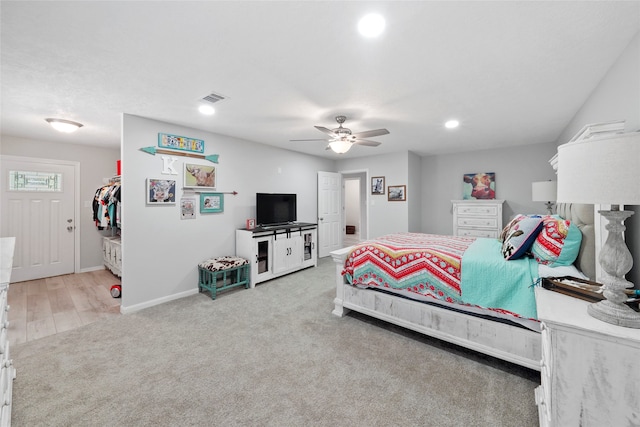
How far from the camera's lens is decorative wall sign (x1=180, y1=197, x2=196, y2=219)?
3.62m

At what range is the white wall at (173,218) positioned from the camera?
313 cm

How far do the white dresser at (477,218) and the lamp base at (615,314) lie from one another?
421cm

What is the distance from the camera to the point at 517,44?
5.82 feet

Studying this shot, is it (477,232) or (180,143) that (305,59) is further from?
(477,232)

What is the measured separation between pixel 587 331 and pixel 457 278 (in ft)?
3.47

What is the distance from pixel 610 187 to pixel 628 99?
4.72ft

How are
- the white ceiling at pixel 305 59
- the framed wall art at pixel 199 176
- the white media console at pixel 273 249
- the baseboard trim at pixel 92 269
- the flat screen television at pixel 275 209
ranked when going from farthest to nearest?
the baseboard trim at pixel 92 269 < the flat screen television at pixel 275 209 < the white media console at pixel 273 249 < the framed wall art at pixel 199 176 < the white ceiling at pixel 305 59

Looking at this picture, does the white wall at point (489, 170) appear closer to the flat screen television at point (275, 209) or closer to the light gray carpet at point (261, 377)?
the flat screen television at point (275, 209)

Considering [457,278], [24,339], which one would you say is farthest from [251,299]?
[457,278]

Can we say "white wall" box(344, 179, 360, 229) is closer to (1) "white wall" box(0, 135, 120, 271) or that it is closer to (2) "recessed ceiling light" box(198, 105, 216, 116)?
(1) "white wall" box(0, 135, 120, 271)

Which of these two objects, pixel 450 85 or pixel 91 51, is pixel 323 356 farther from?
pixel 91 51

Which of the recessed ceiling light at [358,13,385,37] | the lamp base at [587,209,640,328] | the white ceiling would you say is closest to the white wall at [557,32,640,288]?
the white ceiling

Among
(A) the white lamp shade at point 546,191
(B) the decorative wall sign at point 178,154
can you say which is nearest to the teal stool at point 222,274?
(B) the decorative wall sign at point 178,154

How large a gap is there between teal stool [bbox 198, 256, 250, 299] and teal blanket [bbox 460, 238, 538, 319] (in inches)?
113
